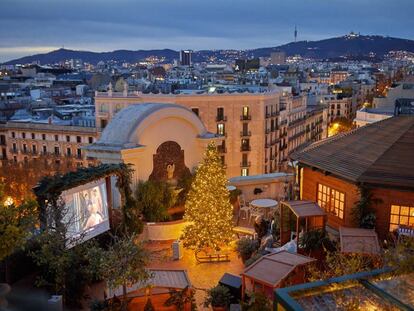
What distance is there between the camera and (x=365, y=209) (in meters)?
18.0

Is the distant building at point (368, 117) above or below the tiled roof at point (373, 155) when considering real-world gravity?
below

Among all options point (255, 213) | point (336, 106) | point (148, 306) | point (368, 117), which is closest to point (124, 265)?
point (148, 306)

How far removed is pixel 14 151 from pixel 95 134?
13.6 m

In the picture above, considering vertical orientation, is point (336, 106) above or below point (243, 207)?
below

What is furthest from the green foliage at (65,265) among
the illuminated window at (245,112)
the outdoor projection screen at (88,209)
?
the illuminated window at (245,112)

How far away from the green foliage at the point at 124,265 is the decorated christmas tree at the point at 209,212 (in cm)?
634

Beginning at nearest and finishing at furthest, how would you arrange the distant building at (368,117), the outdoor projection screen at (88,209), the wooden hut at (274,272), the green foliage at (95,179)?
the wooden hut at (274,272), the green foliage at (95,179), the outdoor projection screen at (88,209), the distant building at (368,117)

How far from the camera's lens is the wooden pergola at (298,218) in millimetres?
17934

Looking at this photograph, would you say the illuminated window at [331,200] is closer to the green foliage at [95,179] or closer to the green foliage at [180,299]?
the green foliage at [180,299]

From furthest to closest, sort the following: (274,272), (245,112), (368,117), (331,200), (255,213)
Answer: (245,112) → (368,117) → (255,213) → (331,200) → (274,272)

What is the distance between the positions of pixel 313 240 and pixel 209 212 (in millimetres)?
4689

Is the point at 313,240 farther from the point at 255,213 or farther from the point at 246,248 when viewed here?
the point at 255,213

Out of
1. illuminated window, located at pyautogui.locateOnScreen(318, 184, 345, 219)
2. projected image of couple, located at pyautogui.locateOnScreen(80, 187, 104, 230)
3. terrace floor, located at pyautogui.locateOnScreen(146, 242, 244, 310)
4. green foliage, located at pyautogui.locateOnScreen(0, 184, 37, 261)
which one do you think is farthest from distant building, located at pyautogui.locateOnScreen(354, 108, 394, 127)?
green foliage, located at pyautogui.locateOnScreen(0, 184, 37, 261)

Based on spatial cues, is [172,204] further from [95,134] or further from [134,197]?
[95,134]
